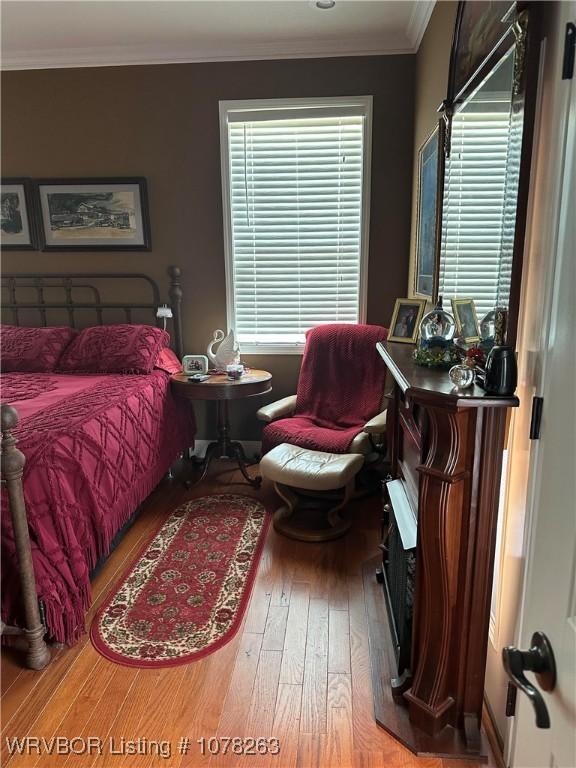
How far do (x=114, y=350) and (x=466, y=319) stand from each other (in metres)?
2.35

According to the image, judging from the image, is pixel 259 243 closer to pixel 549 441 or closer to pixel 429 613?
pixel 429 613

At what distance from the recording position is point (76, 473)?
2.00m

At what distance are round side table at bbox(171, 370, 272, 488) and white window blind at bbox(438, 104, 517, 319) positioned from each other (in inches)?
57.9

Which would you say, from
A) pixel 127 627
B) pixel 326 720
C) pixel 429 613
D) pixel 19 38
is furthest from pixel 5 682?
pixel 19 38

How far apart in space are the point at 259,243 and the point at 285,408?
1210mm

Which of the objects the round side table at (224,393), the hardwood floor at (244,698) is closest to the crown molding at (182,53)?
the round side table at (224,393)

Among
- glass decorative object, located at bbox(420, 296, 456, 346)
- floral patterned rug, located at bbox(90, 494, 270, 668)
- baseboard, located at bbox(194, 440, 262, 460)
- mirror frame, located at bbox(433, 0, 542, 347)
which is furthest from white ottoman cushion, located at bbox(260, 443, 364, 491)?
mirror frame, located at bbox(433, 0, 542, 347)

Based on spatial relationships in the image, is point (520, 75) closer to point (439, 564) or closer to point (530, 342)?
point (530, 342)

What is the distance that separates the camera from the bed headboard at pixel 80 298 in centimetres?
364

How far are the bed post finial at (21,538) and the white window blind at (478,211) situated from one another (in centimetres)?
153

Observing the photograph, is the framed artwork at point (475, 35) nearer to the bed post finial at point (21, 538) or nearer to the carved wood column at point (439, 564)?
the carved wood column at point (439, 564)

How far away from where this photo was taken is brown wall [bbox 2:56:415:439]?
A: 10.6ft

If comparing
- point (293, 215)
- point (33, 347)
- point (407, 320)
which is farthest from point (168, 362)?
point (407, 320)

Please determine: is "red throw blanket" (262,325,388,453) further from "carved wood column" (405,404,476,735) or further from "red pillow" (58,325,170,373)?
"carved wood column" (405,404,476,735)
